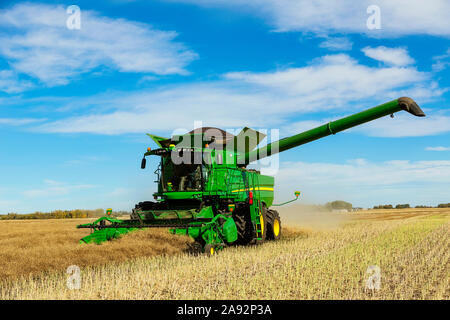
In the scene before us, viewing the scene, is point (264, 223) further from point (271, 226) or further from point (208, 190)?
point (208, 190)

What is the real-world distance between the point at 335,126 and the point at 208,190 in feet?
13.3

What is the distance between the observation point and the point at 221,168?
10586mm

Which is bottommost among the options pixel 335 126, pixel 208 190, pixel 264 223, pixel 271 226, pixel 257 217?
pixel 271 226

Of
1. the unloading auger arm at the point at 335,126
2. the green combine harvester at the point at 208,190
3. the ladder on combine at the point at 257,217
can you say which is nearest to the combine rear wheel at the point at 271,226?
the green combine harvester at the point at 208,190

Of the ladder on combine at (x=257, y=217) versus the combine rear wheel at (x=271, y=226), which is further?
the combine rear wheel at (x=271, y=226)

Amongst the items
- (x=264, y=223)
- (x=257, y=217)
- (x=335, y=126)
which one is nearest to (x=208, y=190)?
(x=257, y=217)

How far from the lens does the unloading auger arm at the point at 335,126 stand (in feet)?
34.5

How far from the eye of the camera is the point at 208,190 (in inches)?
399

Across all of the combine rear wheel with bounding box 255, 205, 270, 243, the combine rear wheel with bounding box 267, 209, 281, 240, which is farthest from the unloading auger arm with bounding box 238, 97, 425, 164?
the combine rear wheel with bounding box 267, 209, 281, 240

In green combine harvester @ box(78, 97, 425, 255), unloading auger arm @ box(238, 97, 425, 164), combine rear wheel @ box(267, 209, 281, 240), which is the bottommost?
combine rear wheel @ box(267, 209, 281, 240)

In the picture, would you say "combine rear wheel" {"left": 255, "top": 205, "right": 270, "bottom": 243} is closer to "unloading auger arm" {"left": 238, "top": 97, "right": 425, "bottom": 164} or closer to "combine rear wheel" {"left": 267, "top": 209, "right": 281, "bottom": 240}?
"combine rear wheel" {"left": 267, "top": 209, "right": 281, "bottom": 240}

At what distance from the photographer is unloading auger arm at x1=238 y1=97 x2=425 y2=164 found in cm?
1051

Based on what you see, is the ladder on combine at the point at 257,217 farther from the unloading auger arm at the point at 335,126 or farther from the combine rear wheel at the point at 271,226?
the unloading auger arm at the point at 335,126
